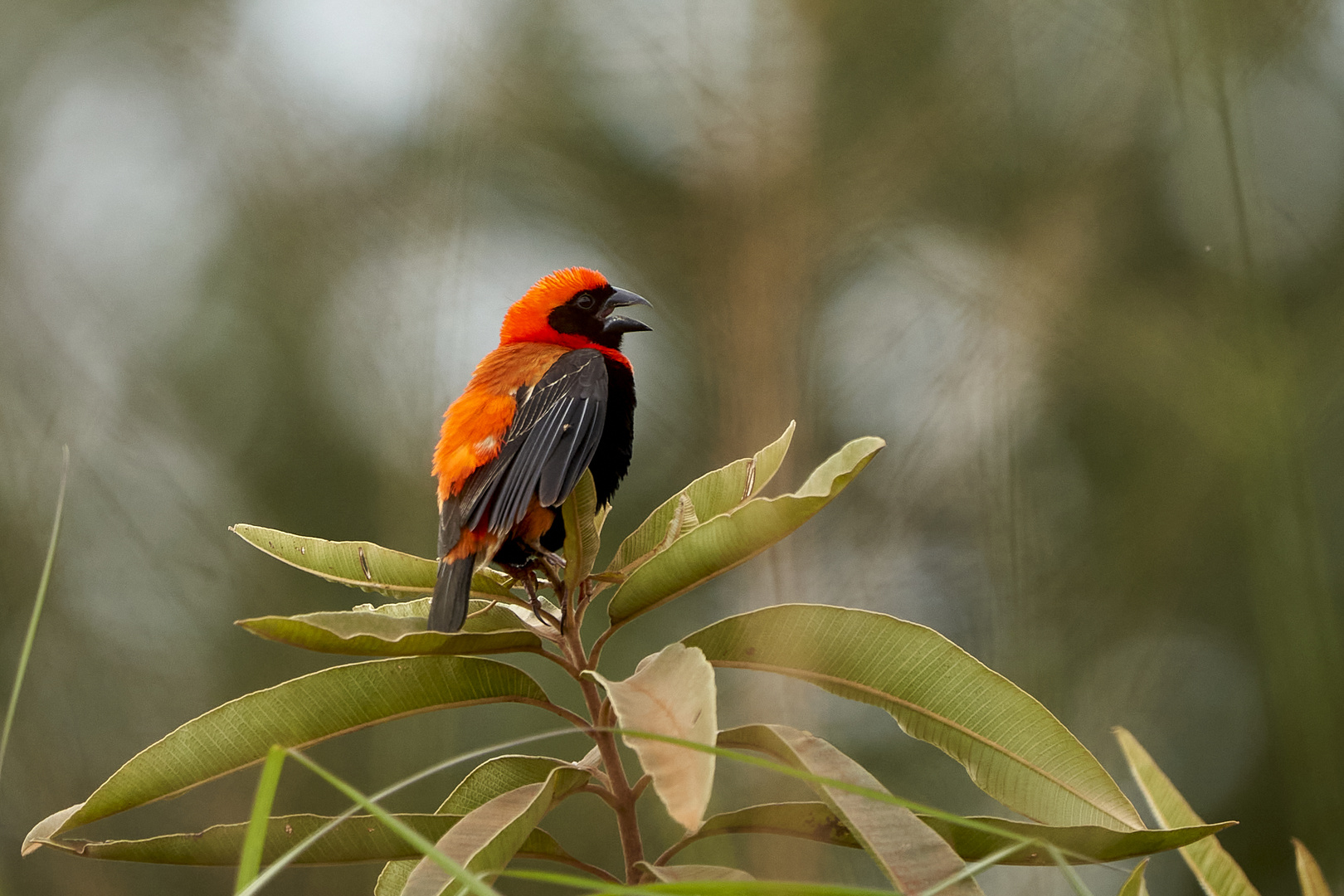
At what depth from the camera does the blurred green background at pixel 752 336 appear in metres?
1.74

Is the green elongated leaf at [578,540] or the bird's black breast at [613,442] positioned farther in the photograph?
the bird's black breast at [613,442]

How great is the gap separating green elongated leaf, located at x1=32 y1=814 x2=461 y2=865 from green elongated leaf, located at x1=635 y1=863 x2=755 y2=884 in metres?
0.13

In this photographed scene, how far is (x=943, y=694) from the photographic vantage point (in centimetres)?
51

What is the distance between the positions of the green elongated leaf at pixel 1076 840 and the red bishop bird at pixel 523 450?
32 cm

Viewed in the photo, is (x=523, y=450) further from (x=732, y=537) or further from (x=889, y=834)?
(x=889, y=834)

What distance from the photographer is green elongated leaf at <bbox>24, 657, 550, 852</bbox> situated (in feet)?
1.65

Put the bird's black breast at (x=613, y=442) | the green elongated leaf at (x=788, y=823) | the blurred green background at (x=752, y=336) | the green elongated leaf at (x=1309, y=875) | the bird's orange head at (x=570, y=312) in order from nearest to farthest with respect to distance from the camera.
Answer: the green elongated leaf at (x=788, y=823)
the green elongated leaf at (x=1309, y=875)
the bird's black breast at (x=613, y=442)
the bird's orange head at (x=570, y=312)
the blurred green background at (x=752, y=336)

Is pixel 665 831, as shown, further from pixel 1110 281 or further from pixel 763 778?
pixel 1110 281

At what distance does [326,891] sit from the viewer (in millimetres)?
1807

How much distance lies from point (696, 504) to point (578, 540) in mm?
104

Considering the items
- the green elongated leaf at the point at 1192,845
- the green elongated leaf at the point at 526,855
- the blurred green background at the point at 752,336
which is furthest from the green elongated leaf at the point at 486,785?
the blurred green background at the point at 752,336

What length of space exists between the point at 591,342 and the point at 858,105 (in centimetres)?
134

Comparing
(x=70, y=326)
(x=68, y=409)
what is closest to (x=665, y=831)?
(x=68, y=409)

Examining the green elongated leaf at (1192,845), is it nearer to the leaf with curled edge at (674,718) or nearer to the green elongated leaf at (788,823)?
the green elongated leaf at (788,823)
